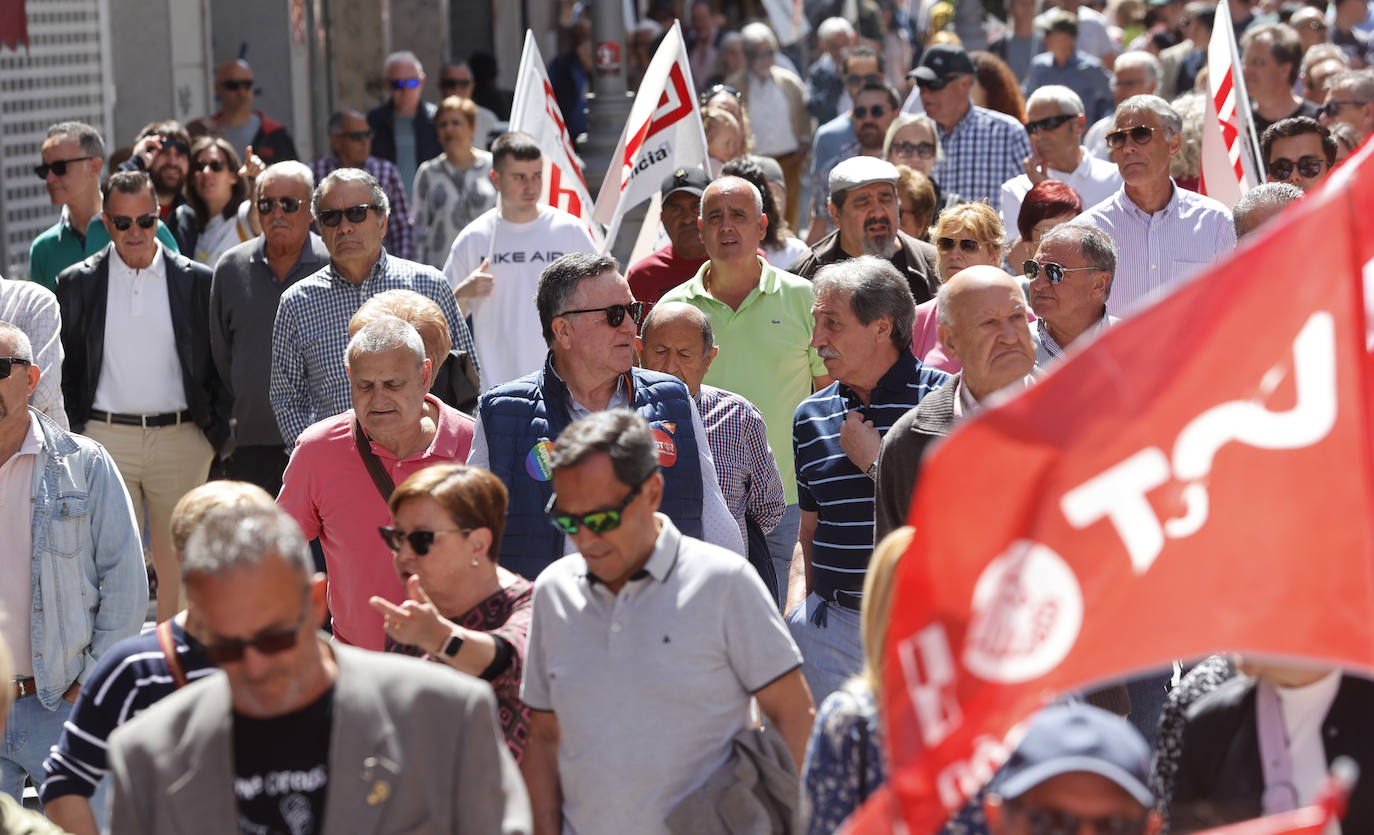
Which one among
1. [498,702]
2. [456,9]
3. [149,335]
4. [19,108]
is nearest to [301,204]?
[149,335]

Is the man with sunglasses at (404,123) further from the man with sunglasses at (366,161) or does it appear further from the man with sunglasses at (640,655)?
the man with sunglasses at (640,655)

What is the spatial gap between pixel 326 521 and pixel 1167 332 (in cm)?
339

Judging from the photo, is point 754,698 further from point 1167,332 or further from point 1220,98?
point 1220,98

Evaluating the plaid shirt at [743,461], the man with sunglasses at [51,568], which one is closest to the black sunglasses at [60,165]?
the man with sunglasses at [51,568]

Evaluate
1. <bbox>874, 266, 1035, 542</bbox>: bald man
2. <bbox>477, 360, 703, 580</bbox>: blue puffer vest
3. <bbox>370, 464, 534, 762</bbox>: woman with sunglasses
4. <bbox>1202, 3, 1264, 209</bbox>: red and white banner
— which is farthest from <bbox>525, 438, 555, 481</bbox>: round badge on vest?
<bbox>1202, 3, 1264, 209</bbox>: red and white banner

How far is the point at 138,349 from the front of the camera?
8852 millimetres

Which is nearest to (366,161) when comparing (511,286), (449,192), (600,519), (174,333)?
(449,192)

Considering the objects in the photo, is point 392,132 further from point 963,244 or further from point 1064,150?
point 963,244

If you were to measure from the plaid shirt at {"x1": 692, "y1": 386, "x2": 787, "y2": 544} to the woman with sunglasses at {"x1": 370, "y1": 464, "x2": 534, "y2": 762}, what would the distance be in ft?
5.48

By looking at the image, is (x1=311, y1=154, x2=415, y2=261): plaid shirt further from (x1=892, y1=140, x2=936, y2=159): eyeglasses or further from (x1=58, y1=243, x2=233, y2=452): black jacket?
(x1=58, y1=243, x2=233, y2=452): black jacket

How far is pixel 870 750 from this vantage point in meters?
4.04

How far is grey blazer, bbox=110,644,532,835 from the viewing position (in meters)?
3.70

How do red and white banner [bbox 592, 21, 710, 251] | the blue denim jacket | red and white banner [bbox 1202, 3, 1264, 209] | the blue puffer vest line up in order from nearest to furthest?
the blue puffer vest → the blue denim jacket → red and white banner [bbox 1202, 3, 1264, 209] → red and white banner [bbox 592, 21, 710, 251]

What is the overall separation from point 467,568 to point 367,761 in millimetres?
1338
